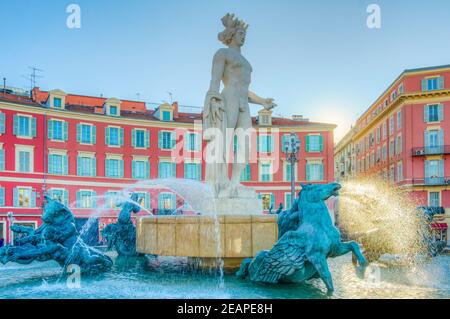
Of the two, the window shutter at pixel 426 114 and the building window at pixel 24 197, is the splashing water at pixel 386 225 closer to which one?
the building window at pixel 24 197

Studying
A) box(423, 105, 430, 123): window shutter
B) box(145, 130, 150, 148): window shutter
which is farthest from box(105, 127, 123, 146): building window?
box(423, 105, 430, 123): window shutter

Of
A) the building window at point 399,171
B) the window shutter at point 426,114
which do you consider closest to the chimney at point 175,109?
the building window at point 399,171

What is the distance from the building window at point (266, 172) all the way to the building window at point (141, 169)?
10918mm

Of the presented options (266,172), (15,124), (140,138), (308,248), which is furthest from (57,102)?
(308,248)

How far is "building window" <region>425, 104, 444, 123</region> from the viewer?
42.0 m

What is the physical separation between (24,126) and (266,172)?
22.0 m

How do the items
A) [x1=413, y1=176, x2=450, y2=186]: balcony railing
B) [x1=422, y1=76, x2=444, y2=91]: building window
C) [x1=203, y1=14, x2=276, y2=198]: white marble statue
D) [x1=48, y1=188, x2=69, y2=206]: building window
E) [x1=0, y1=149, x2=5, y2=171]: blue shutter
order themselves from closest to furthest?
[x1=203, y1=14, x2=276, y2=198]: white marble statue → [x1=0, y1=149, x2=5, y2=171]: blue shutter → [x1=48, y1=188, x2=69, y2=206]: building window → [x1=413, y1=176, x2=450, y2=186]: balcony railing → [x1=422, y1=76, x2=444, y2=91]: building window

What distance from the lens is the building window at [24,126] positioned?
37.8 meters

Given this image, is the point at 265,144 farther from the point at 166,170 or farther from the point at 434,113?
the point at 434,113

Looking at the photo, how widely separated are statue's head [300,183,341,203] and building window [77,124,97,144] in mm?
37294

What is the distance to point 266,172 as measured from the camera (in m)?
45.2

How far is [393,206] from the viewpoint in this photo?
9414 mm

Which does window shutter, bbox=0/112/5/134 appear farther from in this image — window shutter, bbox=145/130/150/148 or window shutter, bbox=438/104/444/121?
window shutter, bbox=438/104/444/121
